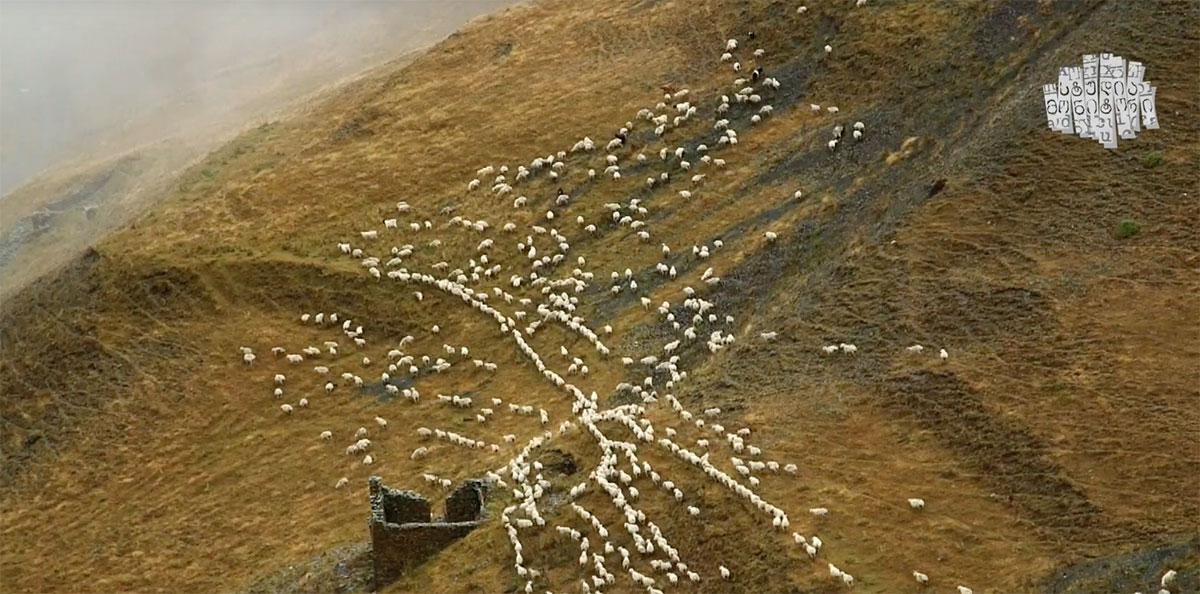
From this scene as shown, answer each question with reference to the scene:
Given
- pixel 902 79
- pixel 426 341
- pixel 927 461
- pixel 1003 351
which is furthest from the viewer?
pixel 902 79

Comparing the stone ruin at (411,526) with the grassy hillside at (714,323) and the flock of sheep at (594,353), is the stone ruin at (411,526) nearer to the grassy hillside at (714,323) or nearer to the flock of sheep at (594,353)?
the grassy hillside at (714,323)

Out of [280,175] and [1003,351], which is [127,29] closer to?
[280,175]

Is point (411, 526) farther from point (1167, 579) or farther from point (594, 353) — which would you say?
point (1167, 579)

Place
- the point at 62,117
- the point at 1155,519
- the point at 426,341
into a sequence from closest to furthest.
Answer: the point at 1155,519 < the point at 426,341 < the point at 62,117

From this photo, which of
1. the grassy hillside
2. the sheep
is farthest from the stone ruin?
the sheep

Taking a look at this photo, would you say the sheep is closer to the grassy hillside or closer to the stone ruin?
the grassy hillside

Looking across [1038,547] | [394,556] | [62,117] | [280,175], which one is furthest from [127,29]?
[1038,547]

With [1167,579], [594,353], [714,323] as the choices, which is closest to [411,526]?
[594,353]
